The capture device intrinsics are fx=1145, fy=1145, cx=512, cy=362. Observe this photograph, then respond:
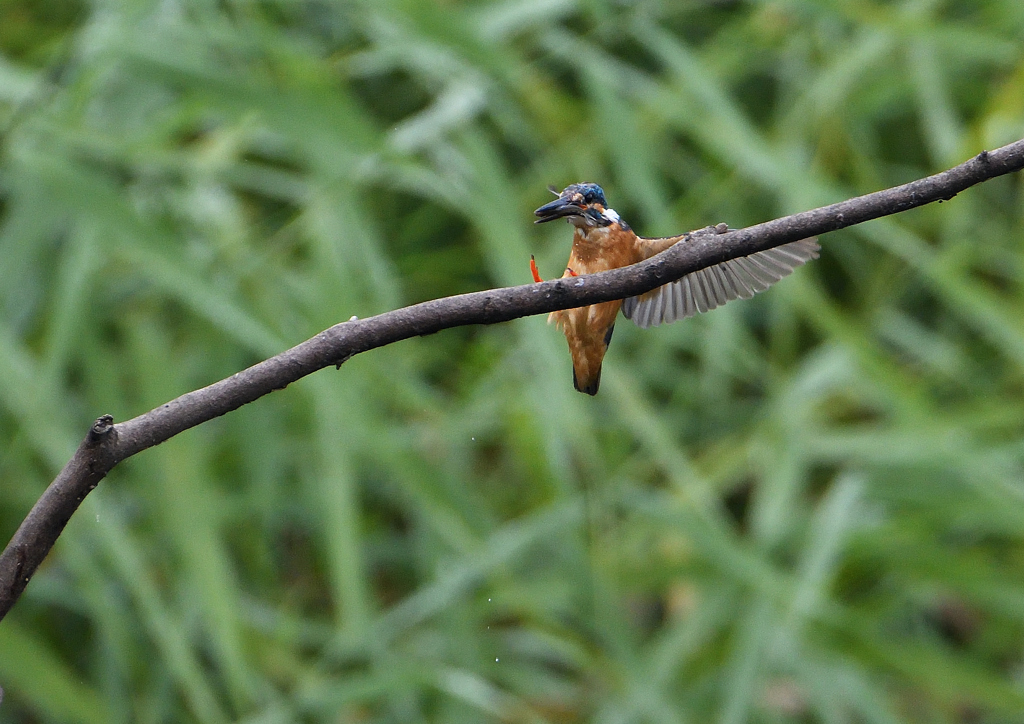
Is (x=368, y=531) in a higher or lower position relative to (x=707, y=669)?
higher

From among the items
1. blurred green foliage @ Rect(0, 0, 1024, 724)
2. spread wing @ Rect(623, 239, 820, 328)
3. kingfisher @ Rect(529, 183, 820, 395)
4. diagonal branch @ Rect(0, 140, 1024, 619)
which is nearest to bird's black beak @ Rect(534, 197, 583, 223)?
kingfisher @ Rect(529, 183, 820, 395)

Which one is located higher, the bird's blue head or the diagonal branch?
the bird's blue head

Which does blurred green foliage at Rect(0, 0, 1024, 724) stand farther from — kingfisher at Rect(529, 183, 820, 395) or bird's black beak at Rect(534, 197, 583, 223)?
bird's black beak at Rect(534, 197, 583, 223)

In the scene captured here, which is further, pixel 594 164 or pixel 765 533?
pixel 594 164

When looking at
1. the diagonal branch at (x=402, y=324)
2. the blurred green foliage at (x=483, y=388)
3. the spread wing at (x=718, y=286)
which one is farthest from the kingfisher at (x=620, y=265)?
the blurred green foliage at (x=483, y=388)

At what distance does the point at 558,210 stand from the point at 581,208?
4 cm

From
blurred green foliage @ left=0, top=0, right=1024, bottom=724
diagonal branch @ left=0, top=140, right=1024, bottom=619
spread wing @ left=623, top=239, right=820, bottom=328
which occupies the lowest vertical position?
diagonal branch @ left=0, top=140, right=1024, bottom=619

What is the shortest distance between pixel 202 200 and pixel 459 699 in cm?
130

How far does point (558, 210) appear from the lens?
93 cm

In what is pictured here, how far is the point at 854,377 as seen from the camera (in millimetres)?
2643

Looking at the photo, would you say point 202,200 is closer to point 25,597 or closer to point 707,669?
point 25,597

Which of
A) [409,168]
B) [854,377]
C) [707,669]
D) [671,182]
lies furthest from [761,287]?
[671,182]

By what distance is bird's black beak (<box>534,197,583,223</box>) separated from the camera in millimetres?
927

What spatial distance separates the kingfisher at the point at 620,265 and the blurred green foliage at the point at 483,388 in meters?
1.01
